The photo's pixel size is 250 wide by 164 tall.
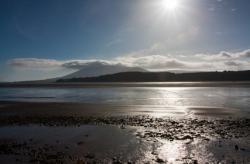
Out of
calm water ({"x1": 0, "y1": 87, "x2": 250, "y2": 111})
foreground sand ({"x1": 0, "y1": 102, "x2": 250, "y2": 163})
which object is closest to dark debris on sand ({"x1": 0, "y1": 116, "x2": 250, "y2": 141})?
foreground sand ({"x1": 0, "y1": 102, "x2": 250, "y2": 163})

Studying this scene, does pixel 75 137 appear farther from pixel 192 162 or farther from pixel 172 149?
pixel 192 162

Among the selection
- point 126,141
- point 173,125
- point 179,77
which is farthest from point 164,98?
point 179,77

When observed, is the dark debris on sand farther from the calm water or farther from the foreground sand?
the calm water

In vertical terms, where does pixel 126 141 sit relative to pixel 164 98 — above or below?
below

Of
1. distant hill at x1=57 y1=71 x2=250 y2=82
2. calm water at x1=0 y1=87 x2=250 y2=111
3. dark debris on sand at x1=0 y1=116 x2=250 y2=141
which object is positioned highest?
distant hill at x1=57 y1=71 x2=250 y2=82

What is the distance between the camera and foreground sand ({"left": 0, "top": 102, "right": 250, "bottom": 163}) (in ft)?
37.4

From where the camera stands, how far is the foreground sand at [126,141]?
11.4 metres

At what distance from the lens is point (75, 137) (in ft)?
51.0

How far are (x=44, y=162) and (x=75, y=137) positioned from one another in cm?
489

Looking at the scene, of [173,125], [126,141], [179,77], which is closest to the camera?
[126,141]

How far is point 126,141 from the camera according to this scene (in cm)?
1435

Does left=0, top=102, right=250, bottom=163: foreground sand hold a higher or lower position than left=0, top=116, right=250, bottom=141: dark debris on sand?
lower

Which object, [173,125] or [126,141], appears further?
[173,125]

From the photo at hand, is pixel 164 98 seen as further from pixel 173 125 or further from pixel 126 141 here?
pixel 126 141
